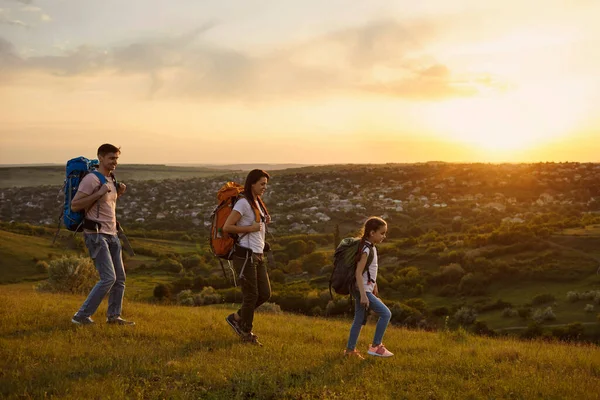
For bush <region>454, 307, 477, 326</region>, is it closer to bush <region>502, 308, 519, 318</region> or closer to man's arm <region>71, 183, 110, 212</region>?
bush <region>502, 308, 519, 318</region>

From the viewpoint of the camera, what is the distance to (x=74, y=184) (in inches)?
337

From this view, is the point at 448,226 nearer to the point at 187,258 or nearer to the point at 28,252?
the point at 187,258

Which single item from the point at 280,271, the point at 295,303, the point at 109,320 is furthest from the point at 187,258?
the point at 109,320

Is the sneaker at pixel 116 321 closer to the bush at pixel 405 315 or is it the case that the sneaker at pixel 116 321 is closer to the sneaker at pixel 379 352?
the sneaker at pixel 379 352

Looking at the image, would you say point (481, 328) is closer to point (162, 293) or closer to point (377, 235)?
point (377, 235)

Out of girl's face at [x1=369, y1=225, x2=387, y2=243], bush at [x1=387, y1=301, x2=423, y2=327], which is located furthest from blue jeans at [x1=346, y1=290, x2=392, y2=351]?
bush at [x1=387, y1=301, x2=423, y2=327]

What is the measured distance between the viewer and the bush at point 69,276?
943 inches

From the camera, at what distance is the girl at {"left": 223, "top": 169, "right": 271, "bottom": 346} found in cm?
805

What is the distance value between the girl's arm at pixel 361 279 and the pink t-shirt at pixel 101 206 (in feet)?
13.8

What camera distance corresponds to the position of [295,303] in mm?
29516

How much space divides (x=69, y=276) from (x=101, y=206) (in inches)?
683

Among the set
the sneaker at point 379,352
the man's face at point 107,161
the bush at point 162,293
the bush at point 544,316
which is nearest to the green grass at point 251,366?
the sneaker at point 379,352

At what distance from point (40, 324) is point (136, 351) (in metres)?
2.50

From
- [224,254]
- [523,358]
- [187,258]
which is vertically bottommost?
[187,258]
